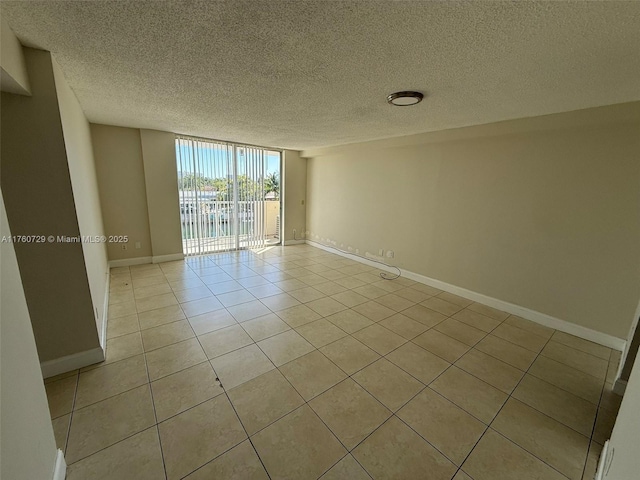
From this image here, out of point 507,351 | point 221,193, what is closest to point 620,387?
point 507,351

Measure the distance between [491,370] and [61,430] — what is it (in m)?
3.04

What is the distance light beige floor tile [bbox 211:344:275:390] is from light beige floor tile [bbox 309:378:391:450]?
1.74ft

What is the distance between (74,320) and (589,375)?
4.19 meters

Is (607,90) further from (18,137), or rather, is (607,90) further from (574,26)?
(18,137)

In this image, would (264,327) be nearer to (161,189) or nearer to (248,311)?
(248,311)

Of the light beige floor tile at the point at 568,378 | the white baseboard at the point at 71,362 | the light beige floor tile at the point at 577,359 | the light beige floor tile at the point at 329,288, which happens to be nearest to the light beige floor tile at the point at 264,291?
the light beige floor tile at the point at 329,288

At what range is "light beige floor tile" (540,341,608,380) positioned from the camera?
216 cm

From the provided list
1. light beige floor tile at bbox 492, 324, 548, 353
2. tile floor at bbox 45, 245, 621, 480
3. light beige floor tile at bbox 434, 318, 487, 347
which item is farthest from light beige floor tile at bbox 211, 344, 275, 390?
light beige floor tile at bbox 492, 324, 548, 353

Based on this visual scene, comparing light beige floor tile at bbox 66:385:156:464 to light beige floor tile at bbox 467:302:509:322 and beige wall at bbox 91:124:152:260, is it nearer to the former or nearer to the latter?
beige wall at bbox 91:124:152:260

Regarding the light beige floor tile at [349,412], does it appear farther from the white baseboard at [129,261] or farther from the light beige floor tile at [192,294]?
the white baseboard at [129,261]

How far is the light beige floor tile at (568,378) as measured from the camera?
6.29ft

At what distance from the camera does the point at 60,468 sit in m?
1.20

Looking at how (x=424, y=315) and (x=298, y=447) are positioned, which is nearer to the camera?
(x=298, y=447)

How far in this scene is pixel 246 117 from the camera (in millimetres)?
3029
